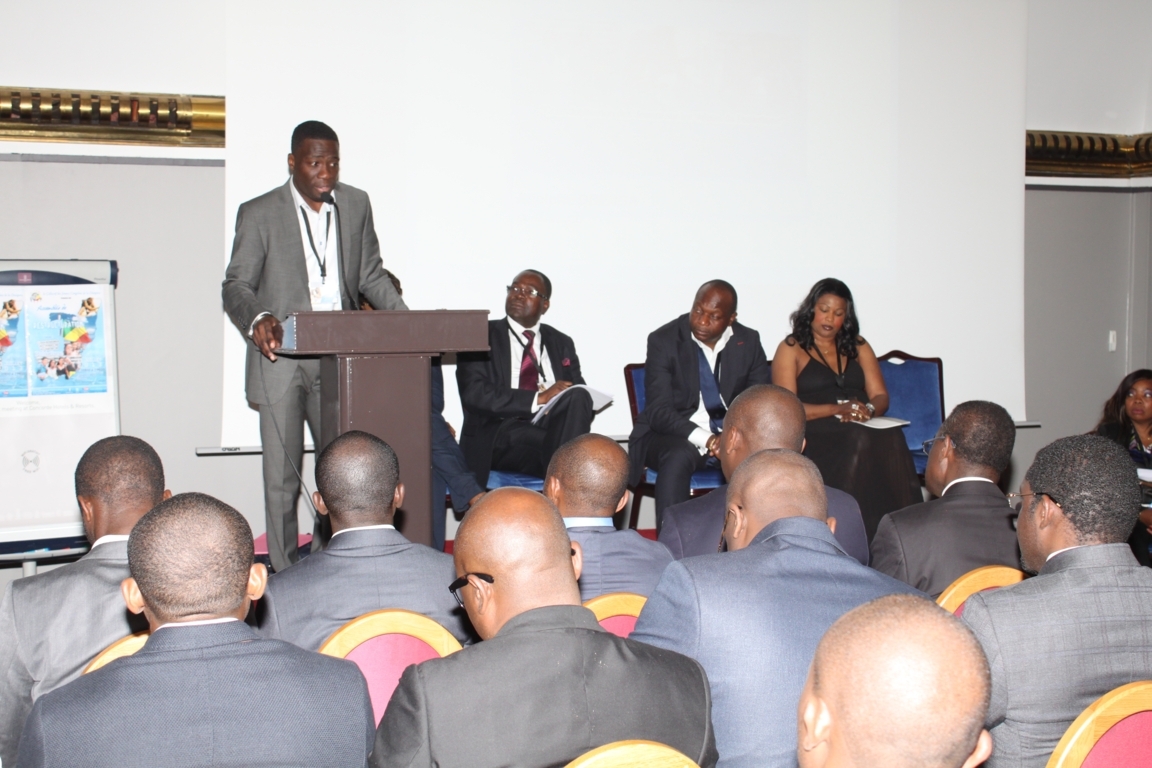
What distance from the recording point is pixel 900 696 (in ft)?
3.34

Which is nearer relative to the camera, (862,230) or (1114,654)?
(1114,654)

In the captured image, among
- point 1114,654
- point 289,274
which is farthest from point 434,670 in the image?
point 289,274

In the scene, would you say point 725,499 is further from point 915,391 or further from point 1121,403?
point 915,391

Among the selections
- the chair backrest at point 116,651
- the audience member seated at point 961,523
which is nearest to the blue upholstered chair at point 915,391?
the audience member seated at point 961,523

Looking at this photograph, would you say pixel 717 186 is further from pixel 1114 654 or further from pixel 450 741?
pixel 450 741

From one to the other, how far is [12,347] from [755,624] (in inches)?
145

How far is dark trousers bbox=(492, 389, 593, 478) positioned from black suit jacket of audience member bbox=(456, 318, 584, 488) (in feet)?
0.22

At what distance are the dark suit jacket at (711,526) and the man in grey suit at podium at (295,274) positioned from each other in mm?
1460

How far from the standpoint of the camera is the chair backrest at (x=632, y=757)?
1.16 metres

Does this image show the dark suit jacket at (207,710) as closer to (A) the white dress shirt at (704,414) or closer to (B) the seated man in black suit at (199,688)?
(B) the seated man in black suit at (199,688)

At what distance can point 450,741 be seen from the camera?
1333 mm

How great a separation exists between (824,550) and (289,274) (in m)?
2.56

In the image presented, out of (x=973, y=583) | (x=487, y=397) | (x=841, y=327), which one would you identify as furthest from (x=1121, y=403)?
(x=973, y=583)

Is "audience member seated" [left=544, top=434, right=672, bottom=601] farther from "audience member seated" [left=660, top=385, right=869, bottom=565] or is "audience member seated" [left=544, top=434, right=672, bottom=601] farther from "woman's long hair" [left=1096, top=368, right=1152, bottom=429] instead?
"woman's long hair" [left=1096, top=368, right=1152, bottom=429]
